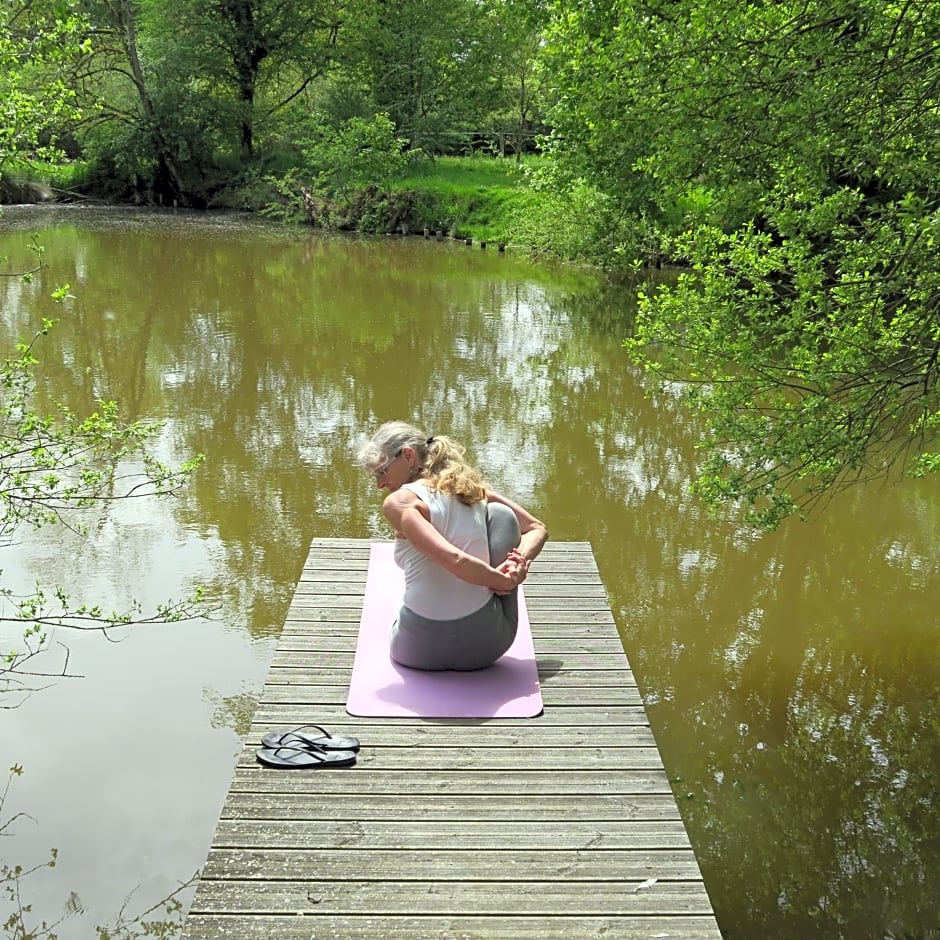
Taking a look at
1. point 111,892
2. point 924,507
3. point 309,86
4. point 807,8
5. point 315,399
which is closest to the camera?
point 111,892

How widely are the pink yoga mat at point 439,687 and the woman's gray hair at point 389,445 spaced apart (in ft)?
2.64

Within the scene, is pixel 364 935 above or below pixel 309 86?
above

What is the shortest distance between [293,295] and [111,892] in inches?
543

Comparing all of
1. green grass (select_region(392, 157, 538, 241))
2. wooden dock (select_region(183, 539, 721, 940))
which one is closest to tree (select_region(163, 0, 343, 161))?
green grass (select_region(392, 157, 538, 241))

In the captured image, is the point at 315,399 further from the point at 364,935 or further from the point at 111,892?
the point at 364,935

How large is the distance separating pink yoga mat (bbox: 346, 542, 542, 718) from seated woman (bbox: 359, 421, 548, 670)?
6 centimetres

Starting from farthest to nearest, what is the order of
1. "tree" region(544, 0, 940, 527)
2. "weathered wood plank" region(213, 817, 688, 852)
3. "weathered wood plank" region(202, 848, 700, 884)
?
1. "tree" region(544, 0, 940, 527)
2. "weathered wood plank" region(213, 817, 688, 852)
3. "weathered wood plank" region(202, 848, 700, 884)

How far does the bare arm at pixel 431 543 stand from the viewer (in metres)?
3.75

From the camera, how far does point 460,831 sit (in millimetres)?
3059

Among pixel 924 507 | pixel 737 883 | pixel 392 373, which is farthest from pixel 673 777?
pixel 392 373

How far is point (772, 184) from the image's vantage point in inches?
223

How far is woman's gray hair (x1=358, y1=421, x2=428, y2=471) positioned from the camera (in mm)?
3990

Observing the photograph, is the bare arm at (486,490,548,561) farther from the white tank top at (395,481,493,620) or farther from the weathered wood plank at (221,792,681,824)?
the weathered wood plank at (221,792,681,824)

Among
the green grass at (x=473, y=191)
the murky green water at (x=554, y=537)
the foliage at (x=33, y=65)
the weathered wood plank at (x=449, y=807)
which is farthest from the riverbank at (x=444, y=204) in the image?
the weathered wood plank at (x=449, y=807)
